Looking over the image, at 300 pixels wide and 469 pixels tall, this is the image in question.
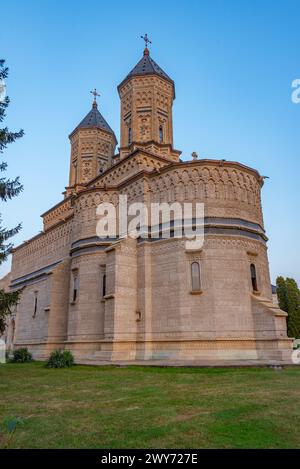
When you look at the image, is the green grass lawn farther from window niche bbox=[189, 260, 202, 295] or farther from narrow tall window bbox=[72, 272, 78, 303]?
narrow tall window bbox=[72, 272, 78, 303]

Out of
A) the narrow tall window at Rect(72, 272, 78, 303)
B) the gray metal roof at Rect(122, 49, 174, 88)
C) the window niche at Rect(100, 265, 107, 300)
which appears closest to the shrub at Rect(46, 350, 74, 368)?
the window niche at Rect(100, 265, 107, 300)

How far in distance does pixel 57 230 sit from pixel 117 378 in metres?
Answer: 17.9

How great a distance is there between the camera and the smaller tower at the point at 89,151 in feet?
96.5

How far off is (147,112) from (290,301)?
2941cm

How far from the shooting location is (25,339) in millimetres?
27703

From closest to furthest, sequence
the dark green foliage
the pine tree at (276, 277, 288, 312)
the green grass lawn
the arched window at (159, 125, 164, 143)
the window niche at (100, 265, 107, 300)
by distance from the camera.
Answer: the green grass lawn → the window niche at (100, 265, 107, 300) → the arched window at (159, 125, 164, 143) → the dark green foliage → the pine tree at (276, 277, 288, 312)

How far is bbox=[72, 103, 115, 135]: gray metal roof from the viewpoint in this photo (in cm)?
3081

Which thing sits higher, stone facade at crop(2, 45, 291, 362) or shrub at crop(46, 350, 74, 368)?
stone facade at crop(2, 45, 291, 362)

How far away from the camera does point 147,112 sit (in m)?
23.9

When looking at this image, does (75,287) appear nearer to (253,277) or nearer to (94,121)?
(253,277)

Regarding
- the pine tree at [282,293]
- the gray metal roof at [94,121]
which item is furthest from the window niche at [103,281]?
the pine tree at [282,293]

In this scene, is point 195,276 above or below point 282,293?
below

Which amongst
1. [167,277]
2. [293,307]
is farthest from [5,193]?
[293,307]
